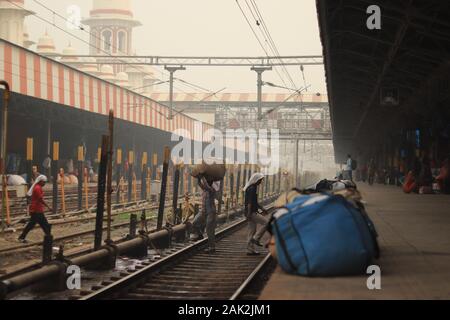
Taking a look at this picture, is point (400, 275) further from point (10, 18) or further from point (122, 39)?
point (122, 39)

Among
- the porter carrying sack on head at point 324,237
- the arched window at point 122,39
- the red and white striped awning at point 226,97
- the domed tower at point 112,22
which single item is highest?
the domed tower at point 112,22

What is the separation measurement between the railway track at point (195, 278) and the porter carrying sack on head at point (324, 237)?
0.90m

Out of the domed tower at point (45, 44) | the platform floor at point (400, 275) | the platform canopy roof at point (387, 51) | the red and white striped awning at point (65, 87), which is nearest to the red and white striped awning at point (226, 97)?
the domed tower at point (45, 44)

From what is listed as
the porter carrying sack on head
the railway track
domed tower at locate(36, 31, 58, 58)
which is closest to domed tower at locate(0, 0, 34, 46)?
domed tower at locate(36, 31, 58, 58)

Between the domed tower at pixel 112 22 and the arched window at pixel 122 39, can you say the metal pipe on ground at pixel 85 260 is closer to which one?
the arched window at pixel 122 39

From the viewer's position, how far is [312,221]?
8.53 meters

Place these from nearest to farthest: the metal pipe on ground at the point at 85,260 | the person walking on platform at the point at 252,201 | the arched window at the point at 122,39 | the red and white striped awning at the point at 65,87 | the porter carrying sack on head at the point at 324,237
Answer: the porter carrying sack on head at the point at 324,237
the metal pipe on ground at the point at 85,260
the person walking on platform at the point at 252,201
the red and white striped awning at the point at 65,87
the arched window at the point at 122,39

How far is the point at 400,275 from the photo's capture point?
9.17 m

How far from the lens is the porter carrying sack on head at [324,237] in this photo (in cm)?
845

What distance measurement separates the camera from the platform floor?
25.4ft

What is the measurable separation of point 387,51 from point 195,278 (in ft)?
42.5

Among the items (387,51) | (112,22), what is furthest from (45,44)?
(387,51)
